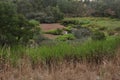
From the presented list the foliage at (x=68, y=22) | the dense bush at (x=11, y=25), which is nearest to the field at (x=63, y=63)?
the dense bush at (x=11, y=25)

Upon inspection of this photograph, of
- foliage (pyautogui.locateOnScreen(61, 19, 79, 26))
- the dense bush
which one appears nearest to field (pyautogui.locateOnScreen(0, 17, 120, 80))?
the dense bush

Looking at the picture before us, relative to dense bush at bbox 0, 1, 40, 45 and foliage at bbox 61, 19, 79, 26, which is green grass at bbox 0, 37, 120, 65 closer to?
dense bush at bbox 0, 1, 40, 45

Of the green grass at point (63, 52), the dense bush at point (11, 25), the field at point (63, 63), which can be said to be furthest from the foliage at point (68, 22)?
the green grass at point (63, 52)

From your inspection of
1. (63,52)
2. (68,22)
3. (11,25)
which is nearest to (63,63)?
(63,52)

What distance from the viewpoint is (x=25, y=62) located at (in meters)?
3.88

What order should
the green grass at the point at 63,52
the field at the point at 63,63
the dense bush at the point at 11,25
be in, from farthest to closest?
the dense bush at the point at 11,25, the green grass at the point at 63,52, the field at the point at 63,63

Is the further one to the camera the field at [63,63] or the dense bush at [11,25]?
the dense bush at [11,25]

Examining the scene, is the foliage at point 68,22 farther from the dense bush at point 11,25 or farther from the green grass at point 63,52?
the green grass at point 63,52

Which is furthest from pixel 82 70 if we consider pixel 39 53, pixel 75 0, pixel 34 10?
pixel 75 0

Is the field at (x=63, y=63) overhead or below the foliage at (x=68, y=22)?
overhead

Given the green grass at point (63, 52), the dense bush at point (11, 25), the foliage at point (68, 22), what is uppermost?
the green grass at point (63, 52)

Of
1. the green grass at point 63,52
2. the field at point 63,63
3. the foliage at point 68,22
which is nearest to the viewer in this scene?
the field at point 63,63

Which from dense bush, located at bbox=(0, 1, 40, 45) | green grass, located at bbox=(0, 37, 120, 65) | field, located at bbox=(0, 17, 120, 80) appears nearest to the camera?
field, located at bbox=(0, 17, 120, 80)

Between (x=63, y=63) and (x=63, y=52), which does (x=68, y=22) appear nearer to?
(x=63, y=52)
